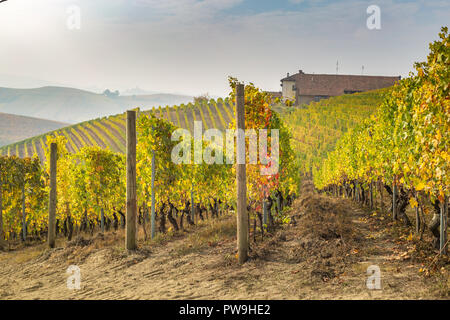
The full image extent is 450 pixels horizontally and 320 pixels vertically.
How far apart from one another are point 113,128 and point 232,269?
5770 cm

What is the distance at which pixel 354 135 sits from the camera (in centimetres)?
1850

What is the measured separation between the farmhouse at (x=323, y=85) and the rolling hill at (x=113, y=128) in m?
22.6

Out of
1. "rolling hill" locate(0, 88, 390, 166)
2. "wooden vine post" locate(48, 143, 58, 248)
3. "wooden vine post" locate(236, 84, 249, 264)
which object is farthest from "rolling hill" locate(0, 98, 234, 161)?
"wooden vine post" locate(236, 84, 249, 264)

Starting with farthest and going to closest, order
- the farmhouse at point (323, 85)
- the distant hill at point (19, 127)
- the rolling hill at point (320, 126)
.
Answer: the distant hill at point (19, 127) < the farmhouse at point (323, 85) < the rolling hill at point (320, 126)

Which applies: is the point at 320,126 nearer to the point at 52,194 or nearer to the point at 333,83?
the point at 52,194

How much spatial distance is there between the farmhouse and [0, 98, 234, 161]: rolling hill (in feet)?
74.2

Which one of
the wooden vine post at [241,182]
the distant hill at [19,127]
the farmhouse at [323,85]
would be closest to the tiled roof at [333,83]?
the farmhouse at [323,85]

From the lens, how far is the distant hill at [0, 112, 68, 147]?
498 ft

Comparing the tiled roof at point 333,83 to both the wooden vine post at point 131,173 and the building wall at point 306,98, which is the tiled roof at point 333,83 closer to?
the building wall at point 306,98

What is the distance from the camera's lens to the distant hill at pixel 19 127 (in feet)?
498

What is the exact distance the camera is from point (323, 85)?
3381 inches

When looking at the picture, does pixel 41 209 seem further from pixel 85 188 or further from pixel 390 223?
pixel 390 223
